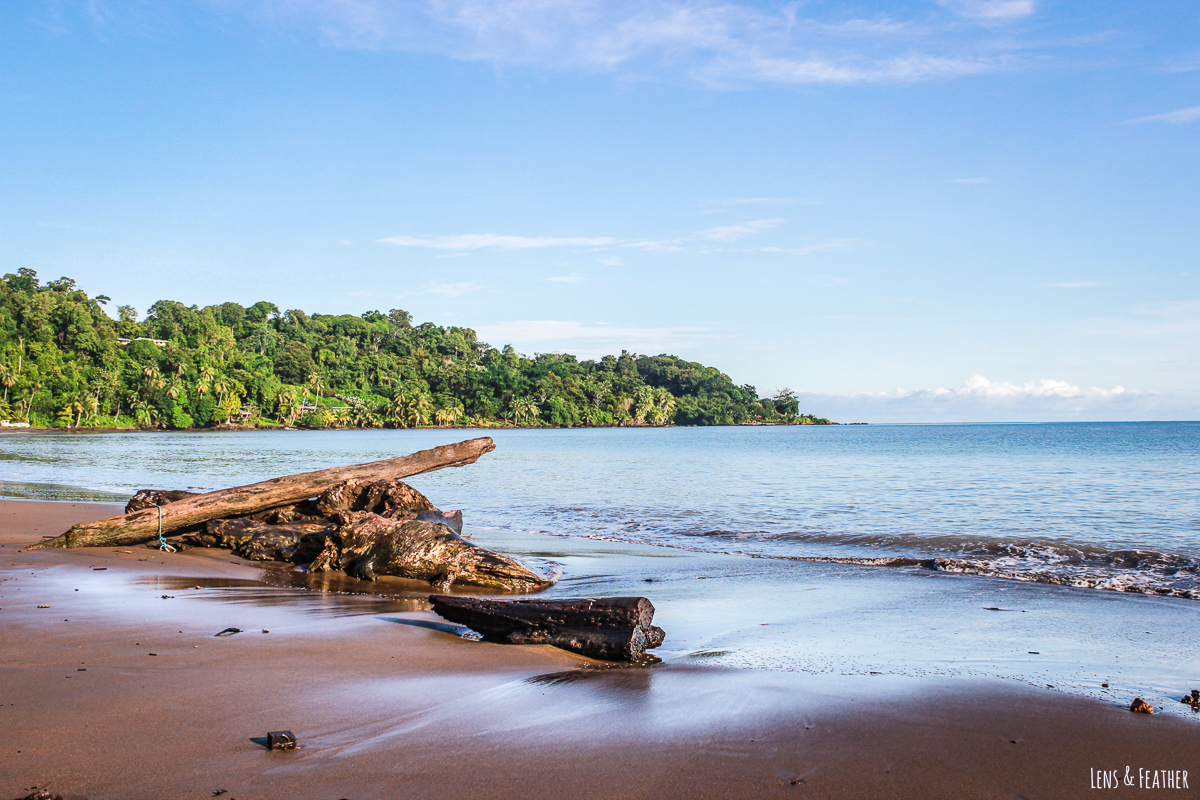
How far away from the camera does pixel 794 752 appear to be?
3.45m

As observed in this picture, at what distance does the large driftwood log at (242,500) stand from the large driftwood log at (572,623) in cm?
522

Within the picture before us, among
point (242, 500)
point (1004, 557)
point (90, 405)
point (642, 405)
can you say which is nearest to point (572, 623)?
point (242, 500)

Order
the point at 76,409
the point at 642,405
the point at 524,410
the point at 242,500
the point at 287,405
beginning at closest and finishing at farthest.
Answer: the point at 242,500 < the point at 76,409 < the point at 287,405 < the point at 524,410 < the point at 642,405

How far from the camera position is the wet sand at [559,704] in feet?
10.2

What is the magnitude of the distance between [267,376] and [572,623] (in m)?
140

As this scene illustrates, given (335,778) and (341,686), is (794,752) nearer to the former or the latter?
(335,778)

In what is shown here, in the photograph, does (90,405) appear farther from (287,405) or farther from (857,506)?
(857,506)

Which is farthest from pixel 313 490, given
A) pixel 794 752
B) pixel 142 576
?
pixel 794 752

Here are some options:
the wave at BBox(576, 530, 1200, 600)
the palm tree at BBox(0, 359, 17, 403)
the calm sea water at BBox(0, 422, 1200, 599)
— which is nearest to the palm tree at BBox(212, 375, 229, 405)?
the palm tree at BBox(0, 359, 17, 403)

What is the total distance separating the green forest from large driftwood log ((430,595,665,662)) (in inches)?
4652

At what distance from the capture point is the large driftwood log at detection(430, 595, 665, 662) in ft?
16.9

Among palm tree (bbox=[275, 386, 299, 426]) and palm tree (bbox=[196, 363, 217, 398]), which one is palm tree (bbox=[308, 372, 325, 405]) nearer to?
palm tree (bbox=[275, 386, 299, 426])

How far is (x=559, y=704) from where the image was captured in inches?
162

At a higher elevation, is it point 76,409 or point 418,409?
point 418,409
